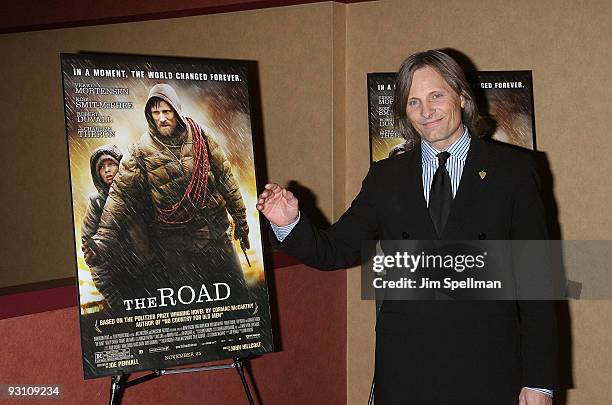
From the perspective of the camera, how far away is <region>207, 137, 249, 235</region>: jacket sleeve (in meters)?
2.93

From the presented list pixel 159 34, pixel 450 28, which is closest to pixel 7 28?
pixel 159 34

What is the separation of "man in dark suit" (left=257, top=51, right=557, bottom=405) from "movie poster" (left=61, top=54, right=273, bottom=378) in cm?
62

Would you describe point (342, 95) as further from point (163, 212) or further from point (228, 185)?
point (163, 212)

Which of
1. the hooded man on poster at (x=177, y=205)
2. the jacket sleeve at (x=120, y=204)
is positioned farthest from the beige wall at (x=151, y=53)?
the jacket sleeve at (x=120, y=204)

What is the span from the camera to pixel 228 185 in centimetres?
296

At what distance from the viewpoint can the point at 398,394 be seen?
7.75 feet

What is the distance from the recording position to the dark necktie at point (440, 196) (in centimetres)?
233

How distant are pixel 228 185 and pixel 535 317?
1.25 metres

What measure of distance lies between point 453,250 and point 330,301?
2230mm

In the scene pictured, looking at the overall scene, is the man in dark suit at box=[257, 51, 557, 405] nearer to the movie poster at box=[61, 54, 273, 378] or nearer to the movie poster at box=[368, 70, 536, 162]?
the movie poster at box=[61, 54, 273, 378]

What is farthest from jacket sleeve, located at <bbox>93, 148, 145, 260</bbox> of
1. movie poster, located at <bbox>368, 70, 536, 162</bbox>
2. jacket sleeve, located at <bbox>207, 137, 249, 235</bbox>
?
movie poster, located at <bbox>368, 70, 536, 162</bbox>

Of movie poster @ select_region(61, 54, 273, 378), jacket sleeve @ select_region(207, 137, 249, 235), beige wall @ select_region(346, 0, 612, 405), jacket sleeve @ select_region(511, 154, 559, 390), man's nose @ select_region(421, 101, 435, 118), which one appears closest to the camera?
jacket sleeve @ select_region(511, 154, 559, 390)

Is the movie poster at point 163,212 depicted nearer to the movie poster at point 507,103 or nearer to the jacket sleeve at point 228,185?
the jacket sleeve at point 228,185

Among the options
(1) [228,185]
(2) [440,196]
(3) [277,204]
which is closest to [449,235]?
(2) [440,196]
